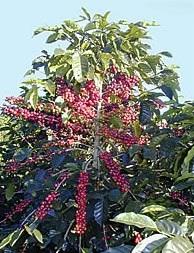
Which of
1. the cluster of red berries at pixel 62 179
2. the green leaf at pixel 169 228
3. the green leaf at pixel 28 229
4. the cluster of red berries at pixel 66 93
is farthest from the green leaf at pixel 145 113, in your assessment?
the green leaf at pixel 169 228

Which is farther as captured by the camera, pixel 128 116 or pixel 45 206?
pixel 128 116

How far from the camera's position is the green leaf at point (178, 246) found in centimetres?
94

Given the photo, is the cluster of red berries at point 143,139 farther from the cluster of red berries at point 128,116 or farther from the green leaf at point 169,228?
the green leaf at point 169,228

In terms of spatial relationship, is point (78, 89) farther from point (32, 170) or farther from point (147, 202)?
point (147, 202)

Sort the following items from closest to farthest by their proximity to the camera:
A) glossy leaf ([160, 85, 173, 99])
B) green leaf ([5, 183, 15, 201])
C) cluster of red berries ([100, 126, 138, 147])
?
cluster of red berries ([100, 126, 138, 147]) < glossy leaf ([160, 85, 173, 99]) < green leaf ([5, 183, 15, 201])

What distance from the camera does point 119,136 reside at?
1764mm

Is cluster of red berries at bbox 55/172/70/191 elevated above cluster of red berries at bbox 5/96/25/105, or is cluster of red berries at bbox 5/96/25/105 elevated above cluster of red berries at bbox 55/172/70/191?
cluster of red berries at bbox 5/96/25/105

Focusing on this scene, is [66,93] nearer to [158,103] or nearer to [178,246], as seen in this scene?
[158,103]

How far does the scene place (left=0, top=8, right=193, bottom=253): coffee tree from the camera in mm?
1634

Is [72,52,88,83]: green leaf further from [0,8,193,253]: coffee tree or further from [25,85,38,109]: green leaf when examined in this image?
[25,85,38,109]: green leaf

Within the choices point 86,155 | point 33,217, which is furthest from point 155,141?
point 33,217

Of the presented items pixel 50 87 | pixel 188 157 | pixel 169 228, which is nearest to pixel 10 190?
pixel 50 87

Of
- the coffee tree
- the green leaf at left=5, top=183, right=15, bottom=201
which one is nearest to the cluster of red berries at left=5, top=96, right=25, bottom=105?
the coffee tree

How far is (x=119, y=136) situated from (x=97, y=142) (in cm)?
10
